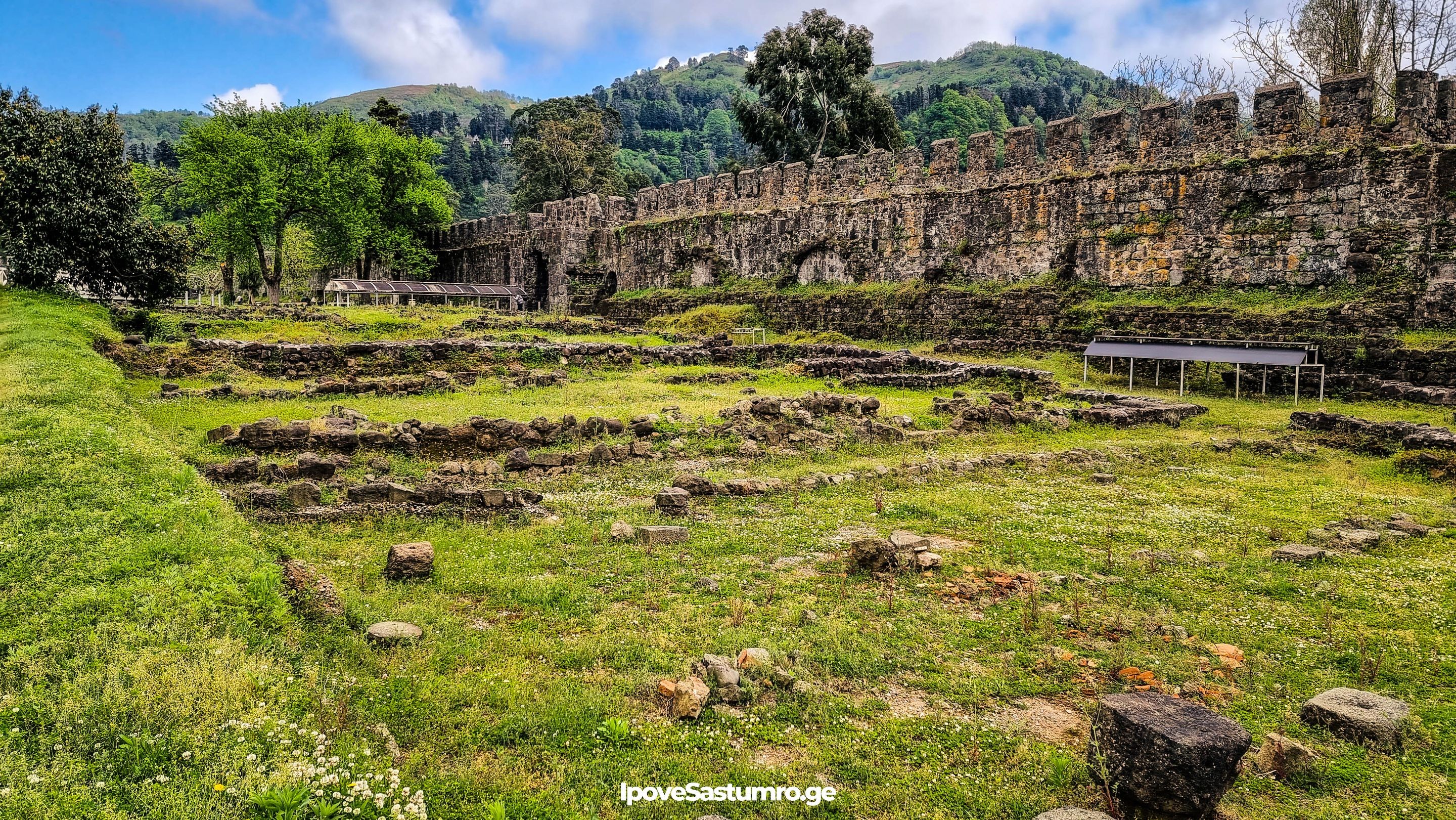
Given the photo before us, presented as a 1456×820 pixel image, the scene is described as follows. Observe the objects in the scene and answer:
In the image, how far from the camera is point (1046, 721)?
4.86 meters

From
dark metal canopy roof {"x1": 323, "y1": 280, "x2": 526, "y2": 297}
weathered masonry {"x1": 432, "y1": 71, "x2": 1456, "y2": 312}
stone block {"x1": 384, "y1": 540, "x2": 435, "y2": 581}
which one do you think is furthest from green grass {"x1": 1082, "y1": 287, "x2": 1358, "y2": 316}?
dark metal canopy roof {"x1": 323, "y1": 280, "x2": 526, "y2": 297}

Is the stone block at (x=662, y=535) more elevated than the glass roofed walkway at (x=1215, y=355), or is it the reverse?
the glass roofed walkway at (x=1215, y=355)

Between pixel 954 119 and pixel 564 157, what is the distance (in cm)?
4072

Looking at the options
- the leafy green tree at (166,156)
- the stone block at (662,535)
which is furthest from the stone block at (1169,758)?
the leafy green tree at (166,156)

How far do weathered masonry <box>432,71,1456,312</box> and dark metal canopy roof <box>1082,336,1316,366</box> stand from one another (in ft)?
11.6

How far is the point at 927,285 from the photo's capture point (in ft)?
94.6

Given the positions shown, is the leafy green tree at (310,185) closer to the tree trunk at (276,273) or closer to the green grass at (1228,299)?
the tree trunk at (276,273)

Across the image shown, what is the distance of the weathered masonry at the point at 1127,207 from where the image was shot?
19547 millimetres

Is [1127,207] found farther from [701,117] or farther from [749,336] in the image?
[701,117]

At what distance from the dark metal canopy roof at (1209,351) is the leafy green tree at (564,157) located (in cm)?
4057

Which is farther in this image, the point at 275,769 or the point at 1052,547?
the point at 1052,547

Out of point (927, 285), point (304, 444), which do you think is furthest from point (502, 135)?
point (304, 444)

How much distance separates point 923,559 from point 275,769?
544 cm

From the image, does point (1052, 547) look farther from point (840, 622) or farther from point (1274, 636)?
point (840, 622)
